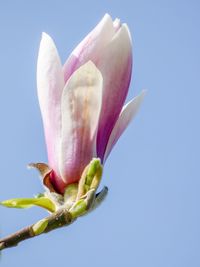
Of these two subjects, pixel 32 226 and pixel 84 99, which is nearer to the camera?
pixel 32 226

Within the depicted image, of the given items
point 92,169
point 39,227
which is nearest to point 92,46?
point 92,169

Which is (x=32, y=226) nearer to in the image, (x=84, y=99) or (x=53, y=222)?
(x=53, y=222)

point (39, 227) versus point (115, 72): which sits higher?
point (115, 72)

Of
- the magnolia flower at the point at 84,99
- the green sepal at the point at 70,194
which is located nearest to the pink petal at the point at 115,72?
the magnolia flower at the point at 84,99

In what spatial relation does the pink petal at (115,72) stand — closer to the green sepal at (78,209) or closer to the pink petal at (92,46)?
the pink petal at (92,46)

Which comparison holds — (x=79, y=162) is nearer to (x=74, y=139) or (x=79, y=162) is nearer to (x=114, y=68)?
(x=74, y=139)

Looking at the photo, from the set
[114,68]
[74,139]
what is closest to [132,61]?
[114,68]
